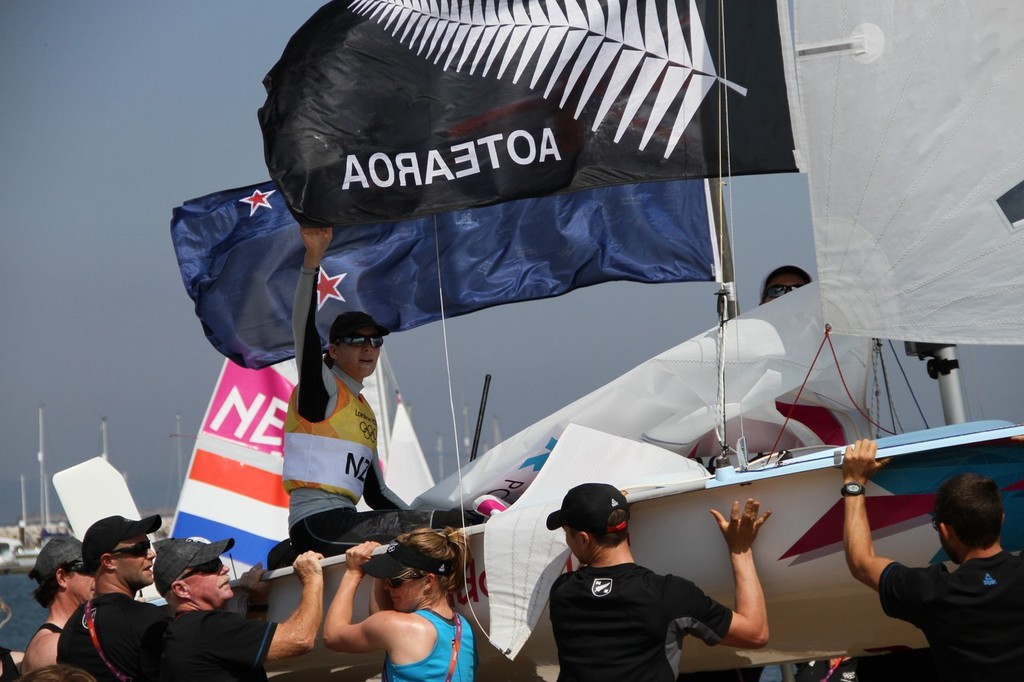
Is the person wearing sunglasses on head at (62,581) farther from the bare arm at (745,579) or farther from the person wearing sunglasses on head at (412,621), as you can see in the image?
the bare arm at (745,579)

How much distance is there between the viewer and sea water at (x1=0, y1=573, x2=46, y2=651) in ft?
90.5

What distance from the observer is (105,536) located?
507 centimetres

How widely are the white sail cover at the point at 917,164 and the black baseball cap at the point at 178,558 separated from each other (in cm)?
269

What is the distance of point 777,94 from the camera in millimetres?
5508

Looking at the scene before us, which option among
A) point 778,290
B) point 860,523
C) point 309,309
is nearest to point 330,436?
point 309,309

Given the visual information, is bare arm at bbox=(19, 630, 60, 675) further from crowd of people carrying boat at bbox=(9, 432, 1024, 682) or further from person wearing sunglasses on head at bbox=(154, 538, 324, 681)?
person wearing sunglasses on head at bbox=(154, 538, 324, 681)

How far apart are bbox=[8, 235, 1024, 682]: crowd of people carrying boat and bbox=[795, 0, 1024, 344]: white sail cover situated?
90 cm

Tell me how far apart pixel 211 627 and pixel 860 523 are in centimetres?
233

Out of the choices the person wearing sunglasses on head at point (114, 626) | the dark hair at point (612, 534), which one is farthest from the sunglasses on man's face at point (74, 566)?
the dark hair at point (612, 534)

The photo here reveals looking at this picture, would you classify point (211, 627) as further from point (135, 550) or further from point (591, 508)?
point (591, 508)

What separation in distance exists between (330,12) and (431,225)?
1730 mm

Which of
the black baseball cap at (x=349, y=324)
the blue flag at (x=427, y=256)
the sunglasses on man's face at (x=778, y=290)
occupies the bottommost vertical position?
the sunglasses on man's face at (x=778, y=290)

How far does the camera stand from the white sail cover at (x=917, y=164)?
4793 millimetres

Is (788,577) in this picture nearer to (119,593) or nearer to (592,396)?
(592,396)
